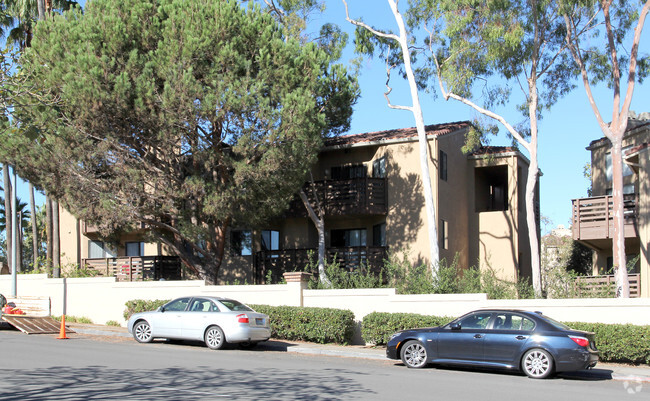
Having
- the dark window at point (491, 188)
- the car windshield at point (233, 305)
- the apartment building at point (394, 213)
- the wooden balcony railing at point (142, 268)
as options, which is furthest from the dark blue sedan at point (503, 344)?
the dark window at point (491, 188)

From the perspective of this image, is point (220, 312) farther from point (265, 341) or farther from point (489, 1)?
point (489, 1)

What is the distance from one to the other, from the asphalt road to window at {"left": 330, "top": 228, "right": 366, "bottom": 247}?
38.5 feet

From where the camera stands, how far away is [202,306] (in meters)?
19.2

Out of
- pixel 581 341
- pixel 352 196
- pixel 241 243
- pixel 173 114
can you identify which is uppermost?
pixel 173 114

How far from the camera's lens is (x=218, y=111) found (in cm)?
2153

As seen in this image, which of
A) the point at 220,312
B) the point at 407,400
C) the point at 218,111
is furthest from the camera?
the point at 218,111

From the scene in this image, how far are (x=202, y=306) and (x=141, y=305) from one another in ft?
17.6

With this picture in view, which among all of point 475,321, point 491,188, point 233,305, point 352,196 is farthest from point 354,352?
point 491,188

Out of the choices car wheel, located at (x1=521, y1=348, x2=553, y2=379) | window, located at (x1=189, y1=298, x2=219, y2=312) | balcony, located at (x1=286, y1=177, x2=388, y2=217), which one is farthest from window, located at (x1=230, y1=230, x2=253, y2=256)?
car wheel, located at (x1=521, y1=348, x2=553, y2=379)

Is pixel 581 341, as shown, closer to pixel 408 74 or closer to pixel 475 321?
pixel 475 321

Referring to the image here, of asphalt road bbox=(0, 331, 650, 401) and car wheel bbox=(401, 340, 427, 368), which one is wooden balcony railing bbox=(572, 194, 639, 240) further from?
car wheel bbox=(401, 340, 427, 368)

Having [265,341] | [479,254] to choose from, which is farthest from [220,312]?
[479,254]

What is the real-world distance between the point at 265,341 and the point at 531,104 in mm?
12042

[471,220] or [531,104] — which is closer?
[531,104]
